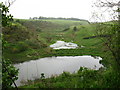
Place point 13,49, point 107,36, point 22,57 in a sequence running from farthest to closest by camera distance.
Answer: point 13,49 < point 22,57 < point 107,36

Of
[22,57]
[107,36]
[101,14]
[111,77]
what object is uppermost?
[101,14]

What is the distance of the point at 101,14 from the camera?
22.0 ft

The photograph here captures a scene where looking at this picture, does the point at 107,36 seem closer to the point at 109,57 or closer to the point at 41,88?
the point at 109,57

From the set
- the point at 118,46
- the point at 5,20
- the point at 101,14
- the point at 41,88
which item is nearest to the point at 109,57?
the point at 118,46

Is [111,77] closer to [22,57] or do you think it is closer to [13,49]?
[22,57]

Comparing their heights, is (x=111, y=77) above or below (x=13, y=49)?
above

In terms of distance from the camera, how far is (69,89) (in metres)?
6.30

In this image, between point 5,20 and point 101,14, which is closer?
point 5,20

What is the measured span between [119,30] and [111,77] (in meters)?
2.59

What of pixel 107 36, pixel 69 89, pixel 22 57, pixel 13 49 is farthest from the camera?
pixel 13 49

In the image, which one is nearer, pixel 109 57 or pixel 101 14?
pixel 101 14

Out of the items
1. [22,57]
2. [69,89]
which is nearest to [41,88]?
[69,89]

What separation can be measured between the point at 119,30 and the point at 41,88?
5.25 metres

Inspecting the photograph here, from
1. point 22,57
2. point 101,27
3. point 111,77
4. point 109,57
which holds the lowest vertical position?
point 22,57
